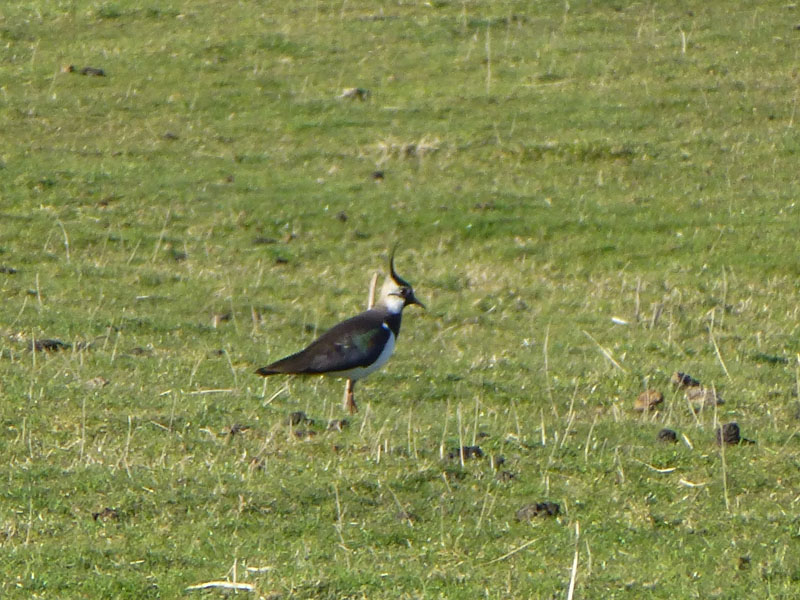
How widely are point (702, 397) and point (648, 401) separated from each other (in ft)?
1.66

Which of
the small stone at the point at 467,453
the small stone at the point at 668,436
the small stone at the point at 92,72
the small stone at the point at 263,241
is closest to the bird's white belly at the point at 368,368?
the small stone at the point at 467,453

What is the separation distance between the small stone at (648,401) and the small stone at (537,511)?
314cm

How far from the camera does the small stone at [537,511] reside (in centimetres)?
720

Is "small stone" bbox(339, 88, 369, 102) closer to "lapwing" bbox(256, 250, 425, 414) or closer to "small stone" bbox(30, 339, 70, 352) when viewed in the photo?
"small stone" bbox(30, 339, 70, 352)

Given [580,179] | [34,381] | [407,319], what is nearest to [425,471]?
[34,381]

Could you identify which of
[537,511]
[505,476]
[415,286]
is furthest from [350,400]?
[415,286]

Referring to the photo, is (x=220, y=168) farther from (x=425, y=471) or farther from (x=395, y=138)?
(x=425, y=471)

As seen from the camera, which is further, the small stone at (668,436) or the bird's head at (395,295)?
the bird's head at (395,295)

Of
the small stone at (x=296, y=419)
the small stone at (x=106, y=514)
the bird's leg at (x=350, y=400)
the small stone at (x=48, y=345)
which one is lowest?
the small stone at (x=48, y=345)

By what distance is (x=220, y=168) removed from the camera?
1858 cm

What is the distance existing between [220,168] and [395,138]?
102 inches

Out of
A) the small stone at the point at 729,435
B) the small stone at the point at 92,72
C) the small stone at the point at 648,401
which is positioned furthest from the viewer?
the small stone at the point at 92,72

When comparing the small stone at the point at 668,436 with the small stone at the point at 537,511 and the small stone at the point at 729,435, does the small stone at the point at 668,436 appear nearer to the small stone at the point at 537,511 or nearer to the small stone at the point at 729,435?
the small stone at the point at 729,435

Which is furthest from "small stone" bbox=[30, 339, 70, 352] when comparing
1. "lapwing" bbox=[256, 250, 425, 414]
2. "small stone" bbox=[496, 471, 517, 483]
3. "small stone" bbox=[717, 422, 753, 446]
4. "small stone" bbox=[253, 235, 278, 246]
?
"small stone" bbox=[717, 422, 753, 446]
